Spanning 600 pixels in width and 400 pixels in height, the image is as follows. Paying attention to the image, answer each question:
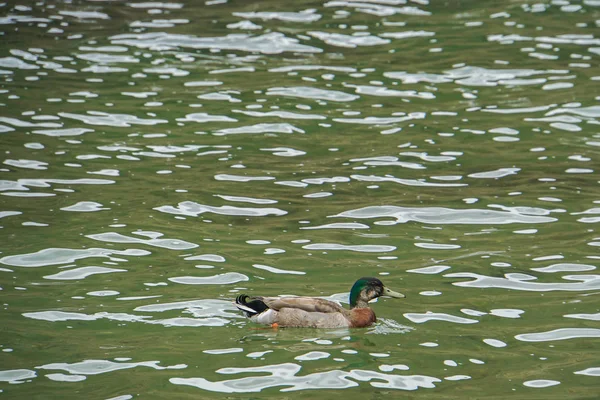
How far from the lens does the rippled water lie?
973cm

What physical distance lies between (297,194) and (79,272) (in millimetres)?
4281

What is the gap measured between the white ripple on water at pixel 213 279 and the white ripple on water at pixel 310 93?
904 cm

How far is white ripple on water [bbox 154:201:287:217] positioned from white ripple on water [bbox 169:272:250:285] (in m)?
2.51

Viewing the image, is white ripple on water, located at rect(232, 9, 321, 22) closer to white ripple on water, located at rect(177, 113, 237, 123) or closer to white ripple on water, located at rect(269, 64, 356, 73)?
white ripple on water, located at rect(269, 64, 356, 73)

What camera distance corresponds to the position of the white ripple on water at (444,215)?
558 inches

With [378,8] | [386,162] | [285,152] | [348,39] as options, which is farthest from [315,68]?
[386,162]

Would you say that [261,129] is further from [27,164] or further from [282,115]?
[27,164]

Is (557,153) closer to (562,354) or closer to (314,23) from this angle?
(562,354)

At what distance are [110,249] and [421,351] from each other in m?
4.79

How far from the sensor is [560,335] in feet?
34.2

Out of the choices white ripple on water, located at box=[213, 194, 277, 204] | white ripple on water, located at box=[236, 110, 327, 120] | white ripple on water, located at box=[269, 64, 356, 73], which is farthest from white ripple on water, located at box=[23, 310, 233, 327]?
white ripple on water, located at box=[269, 64, 356, 73]

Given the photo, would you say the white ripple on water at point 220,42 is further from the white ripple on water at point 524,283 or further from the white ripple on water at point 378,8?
the white ripple on water at point 524,283

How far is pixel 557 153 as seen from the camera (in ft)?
56.7

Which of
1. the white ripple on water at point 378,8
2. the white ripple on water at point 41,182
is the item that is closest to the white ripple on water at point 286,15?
the white ripple on water at point 378,8
